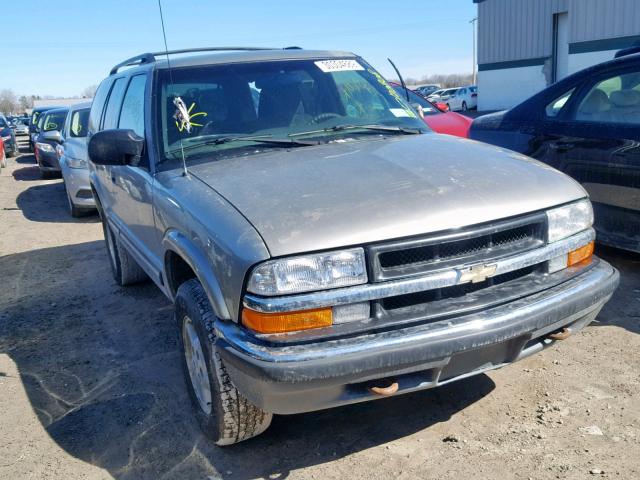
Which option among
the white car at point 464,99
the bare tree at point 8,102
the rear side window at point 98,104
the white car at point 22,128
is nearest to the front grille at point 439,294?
the rear side window at point 98,104

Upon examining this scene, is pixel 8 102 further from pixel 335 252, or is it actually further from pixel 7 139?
pixel 335 252

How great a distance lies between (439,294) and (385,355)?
38cm

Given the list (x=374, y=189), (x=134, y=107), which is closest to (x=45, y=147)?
(x=134, y=107)

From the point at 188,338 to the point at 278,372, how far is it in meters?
1.04

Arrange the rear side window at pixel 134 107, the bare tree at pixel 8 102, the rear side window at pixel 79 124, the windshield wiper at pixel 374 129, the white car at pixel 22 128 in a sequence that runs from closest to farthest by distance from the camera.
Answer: the windshield wiper at pixel 374 129 → the rear side window at pixel 134 107 → the rear side window at pixel 79 124 → the white car at pixel 22 128 → the bare tree at pixel 8 102

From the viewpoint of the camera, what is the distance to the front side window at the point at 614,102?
4707 millimetres

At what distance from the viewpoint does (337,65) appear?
13.9ft

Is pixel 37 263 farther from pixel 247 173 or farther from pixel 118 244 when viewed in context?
pixel 247 173

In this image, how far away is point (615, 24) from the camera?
23438 mm

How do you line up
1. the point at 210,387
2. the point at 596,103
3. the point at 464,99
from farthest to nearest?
the point at 464,99
the point at 596,103
the point at 210,387

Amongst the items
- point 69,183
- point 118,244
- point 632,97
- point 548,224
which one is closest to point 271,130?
point 548,224

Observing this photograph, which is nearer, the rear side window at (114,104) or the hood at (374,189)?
the hood at (374,189)

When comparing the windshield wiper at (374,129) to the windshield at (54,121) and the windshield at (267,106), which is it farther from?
the windshield at (54,121)

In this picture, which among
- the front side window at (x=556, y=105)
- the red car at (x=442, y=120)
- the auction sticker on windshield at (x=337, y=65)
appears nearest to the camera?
the auction sticker on windshield at (x=337, y=65)
